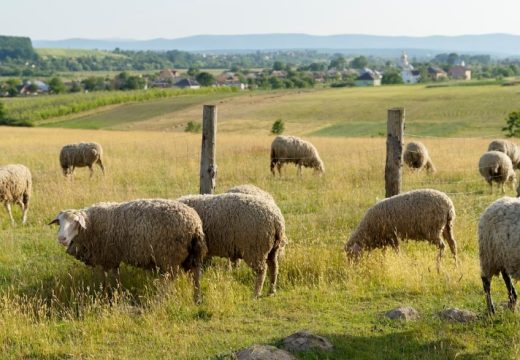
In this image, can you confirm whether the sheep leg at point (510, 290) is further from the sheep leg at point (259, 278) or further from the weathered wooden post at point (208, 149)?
the weathered wooden post at point (208, 149)

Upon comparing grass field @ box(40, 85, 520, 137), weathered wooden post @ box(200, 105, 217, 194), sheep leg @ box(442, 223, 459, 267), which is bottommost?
grass field @ box(40, 85, 520, 137)

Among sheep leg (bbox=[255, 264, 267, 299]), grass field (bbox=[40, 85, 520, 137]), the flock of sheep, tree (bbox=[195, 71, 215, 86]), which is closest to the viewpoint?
the flock of sheep

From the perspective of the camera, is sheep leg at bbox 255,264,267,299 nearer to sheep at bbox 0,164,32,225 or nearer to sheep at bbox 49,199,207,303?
sheep at bbox 49,199,207,303

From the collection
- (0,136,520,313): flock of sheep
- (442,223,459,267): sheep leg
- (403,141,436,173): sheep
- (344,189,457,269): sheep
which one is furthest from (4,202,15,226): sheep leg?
(403,141,436,173): sheep

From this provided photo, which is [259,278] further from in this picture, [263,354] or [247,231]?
[263,354]

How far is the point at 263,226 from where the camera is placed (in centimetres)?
890

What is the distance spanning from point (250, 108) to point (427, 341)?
7175 cm

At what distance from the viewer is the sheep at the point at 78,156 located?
2139 centimetres

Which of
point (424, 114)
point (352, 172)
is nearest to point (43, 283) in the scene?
point (352, 172)

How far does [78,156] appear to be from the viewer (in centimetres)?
2148

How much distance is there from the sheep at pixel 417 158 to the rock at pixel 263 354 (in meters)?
15.6

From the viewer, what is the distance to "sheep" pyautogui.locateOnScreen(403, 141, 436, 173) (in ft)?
69.8

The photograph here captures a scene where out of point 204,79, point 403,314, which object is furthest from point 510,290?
point 204,79

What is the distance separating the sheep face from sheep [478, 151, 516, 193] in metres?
12.2
